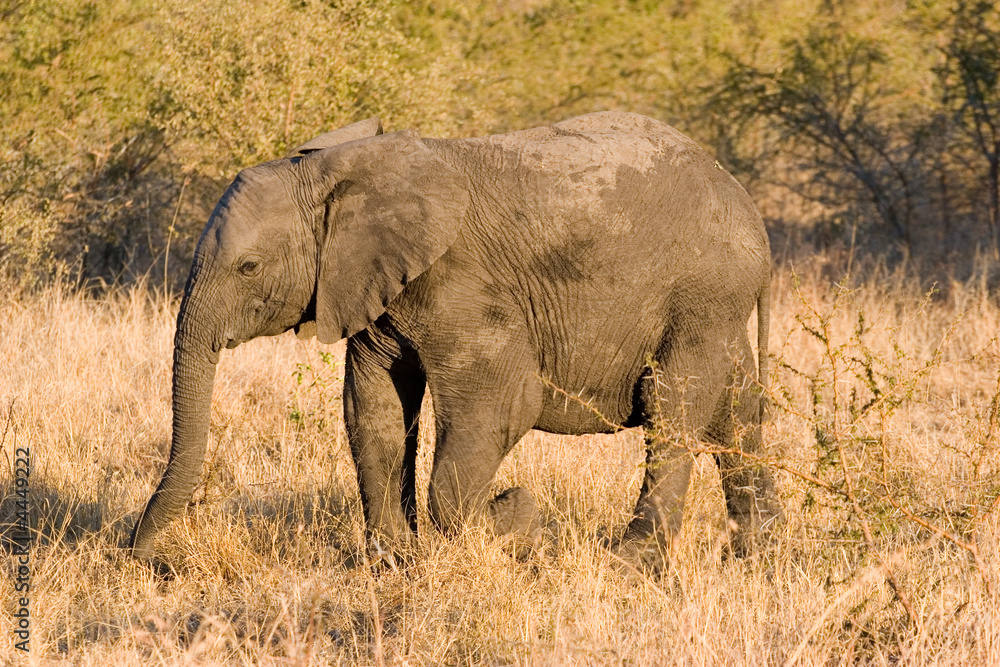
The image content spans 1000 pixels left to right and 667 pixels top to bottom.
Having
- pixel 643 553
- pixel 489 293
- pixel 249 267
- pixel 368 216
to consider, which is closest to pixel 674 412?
pixel 643 553

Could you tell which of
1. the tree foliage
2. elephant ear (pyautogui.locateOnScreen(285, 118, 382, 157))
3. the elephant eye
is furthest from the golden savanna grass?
the tree foliage

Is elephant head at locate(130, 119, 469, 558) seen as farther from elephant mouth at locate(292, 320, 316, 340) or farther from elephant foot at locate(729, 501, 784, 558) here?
elephant foot at locate(729, 501, 784, 558)

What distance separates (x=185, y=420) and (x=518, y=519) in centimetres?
148

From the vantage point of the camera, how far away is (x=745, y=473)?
585cm

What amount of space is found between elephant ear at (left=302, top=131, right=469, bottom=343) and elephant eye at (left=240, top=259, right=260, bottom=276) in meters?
0.26

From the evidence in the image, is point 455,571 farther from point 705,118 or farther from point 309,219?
point 705,118

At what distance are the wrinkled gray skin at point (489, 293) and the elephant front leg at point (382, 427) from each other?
0.03ft

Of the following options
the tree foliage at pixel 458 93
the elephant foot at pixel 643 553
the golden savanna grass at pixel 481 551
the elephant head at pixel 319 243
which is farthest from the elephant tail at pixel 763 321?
the tree foliage at pixel 458 93

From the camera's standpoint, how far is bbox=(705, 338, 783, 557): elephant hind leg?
5480 mm

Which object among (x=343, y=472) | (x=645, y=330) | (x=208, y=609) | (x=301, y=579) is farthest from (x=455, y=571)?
(x=343, y=472)

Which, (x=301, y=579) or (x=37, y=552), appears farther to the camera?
(x=37, y=552)

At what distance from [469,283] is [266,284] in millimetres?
814

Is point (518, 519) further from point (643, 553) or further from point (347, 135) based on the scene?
point (347, 135)

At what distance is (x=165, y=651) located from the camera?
4.41m
